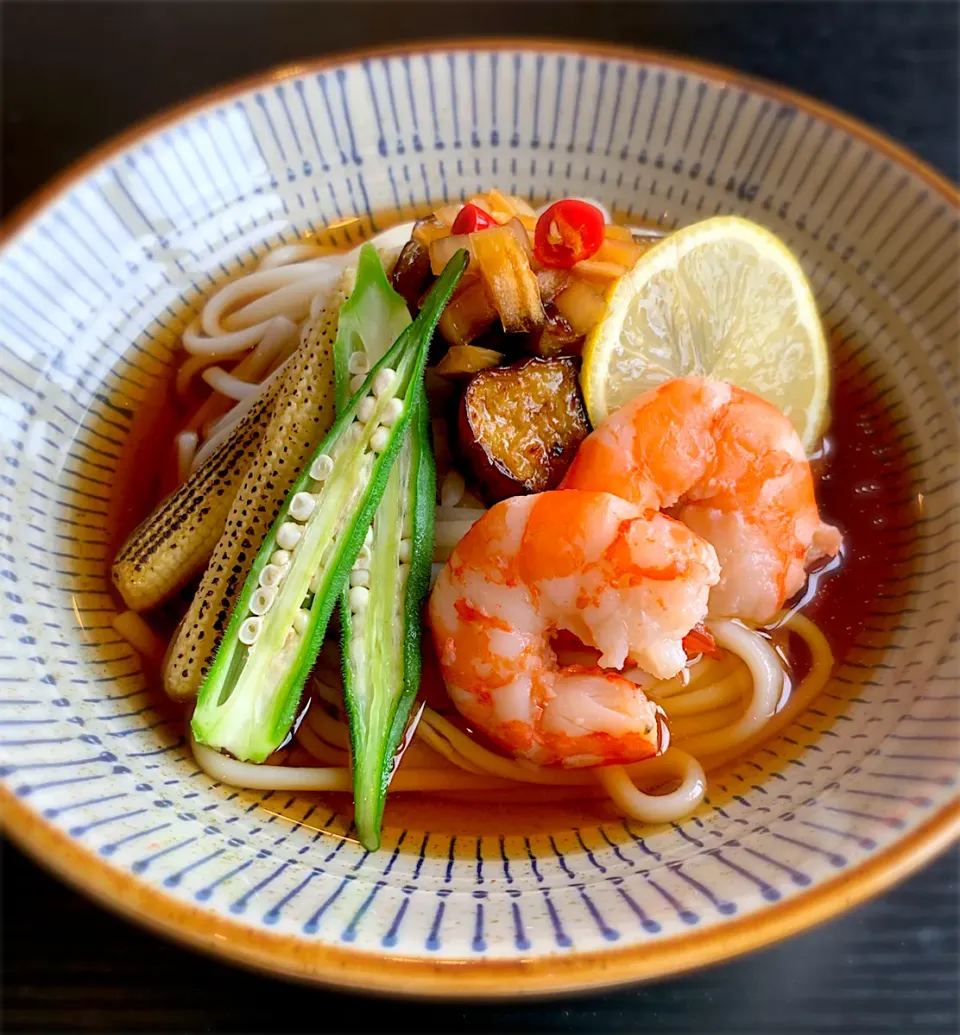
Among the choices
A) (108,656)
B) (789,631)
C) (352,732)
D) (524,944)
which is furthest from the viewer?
(789,631)

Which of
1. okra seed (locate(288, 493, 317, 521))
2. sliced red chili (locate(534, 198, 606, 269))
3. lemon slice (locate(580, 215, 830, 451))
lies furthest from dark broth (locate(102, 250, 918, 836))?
sliced red chili (locate(534, 198, 606, 269))

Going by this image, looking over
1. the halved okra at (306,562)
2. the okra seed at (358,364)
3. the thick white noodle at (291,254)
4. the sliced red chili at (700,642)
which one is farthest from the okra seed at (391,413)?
the thick white noodle at (291,254)

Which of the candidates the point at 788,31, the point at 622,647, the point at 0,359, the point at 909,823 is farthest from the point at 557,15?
the point at 909,823

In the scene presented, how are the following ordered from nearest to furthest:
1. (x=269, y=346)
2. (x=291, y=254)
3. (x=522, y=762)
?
1. (x=522, y=762)
2. (x=269, y=346)
3. (x=291, y=254)

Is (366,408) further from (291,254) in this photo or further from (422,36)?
(422,36)

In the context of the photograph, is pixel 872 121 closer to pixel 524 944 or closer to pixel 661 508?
pixel 661 508

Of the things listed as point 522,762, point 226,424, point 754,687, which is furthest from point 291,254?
point 754,687
